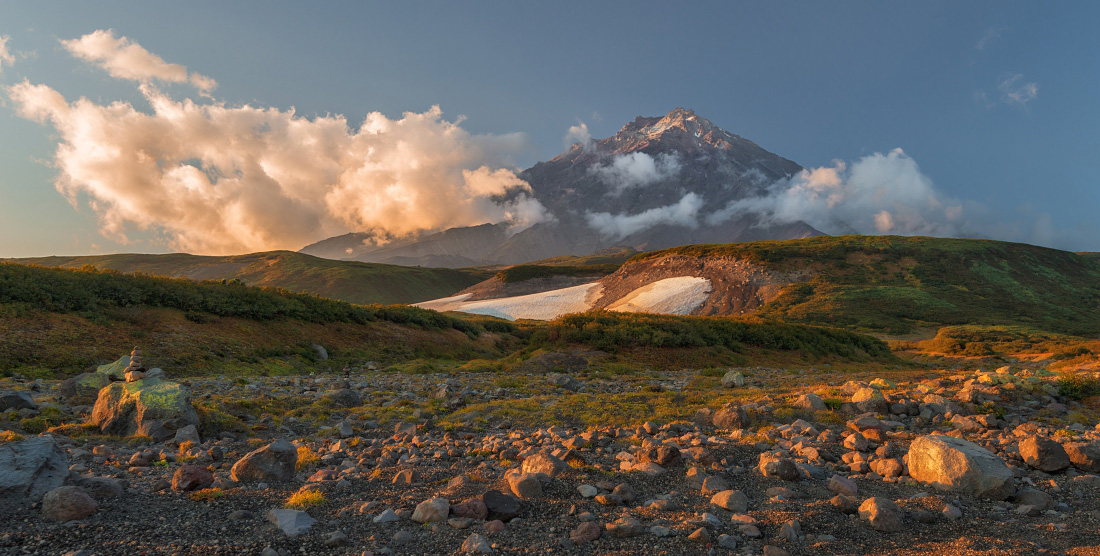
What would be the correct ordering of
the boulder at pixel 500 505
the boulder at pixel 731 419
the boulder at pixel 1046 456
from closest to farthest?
the boulder at pixel 500 505
the boulder at pixel 1046 456
the boulder at pixel 731 419

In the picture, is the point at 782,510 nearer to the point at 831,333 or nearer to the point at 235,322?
the point at 235,322

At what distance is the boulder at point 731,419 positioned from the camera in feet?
30.6

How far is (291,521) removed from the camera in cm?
471

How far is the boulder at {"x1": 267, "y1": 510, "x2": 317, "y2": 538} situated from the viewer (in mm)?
4578

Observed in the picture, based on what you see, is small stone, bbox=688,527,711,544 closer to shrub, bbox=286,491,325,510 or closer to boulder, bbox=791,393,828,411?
shrub, bbox=286,491,325,510

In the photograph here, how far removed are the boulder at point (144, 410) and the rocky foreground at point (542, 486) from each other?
0.11 ft

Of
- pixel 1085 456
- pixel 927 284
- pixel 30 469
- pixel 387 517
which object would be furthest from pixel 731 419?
pixel 927 284

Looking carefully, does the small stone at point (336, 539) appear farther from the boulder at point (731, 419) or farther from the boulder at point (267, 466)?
the boulder at point (731, 419)

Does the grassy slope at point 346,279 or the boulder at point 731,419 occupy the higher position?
the grassy slope at point 346,279

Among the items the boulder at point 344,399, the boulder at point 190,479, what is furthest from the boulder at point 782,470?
the boulder at point 344,399

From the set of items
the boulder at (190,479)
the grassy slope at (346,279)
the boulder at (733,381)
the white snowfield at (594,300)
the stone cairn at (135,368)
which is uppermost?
the grassy slope at (346,279)

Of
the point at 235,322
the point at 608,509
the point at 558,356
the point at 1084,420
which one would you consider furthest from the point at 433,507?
the point at 235,322

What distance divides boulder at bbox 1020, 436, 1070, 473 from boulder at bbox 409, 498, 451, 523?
7971 millimetres

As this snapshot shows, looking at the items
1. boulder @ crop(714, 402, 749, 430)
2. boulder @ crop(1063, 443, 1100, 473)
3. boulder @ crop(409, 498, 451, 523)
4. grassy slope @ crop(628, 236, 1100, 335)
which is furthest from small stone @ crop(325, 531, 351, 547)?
grassy slope @ crop(628, 236, 1100, 335)
